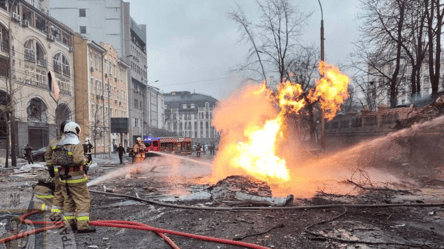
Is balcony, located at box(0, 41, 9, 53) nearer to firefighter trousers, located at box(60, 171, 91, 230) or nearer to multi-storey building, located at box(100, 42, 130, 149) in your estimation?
multi-storey building, located at box(100, 42, 130, 149)

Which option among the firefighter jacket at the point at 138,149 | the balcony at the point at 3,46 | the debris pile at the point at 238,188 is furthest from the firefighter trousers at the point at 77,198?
the balcony at the point at 3,46

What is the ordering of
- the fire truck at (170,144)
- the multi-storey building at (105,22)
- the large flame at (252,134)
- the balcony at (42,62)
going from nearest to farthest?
the large flame at (252,134) < the balcony at (42,62) < the fire truck at (170,144) < the multi-storey building at (105,22)

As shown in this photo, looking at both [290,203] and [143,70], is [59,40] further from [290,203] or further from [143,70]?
[290,203]

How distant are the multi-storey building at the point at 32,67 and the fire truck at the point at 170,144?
9197 millimetres

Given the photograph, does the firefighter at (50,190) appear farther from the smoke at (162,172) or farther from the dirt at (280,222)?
the smoke at (162,172)

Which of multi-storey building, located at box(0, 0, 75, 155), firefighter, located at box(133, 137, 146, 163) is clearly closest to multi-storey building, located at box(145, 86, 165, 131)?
multi-storey building, located at box(0, 0, 75, 155)

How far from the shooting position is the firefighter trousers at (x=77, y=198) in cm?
562

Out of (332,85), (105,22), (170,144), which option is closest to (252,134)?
(332,85)

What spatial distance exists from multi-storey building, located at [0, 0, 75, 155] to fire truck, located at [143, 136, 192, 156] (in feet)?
30.2

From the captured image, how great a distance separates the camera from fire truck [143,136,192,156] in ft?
125

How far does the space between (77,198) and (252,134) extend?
26.2 feet

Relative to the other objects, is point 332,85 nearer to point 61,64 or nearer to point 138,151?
point 138,151

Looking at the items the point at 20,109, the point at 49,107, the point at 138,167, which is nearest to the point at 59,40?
the point at 49,107

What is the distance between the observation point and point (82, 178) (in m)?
5.69
